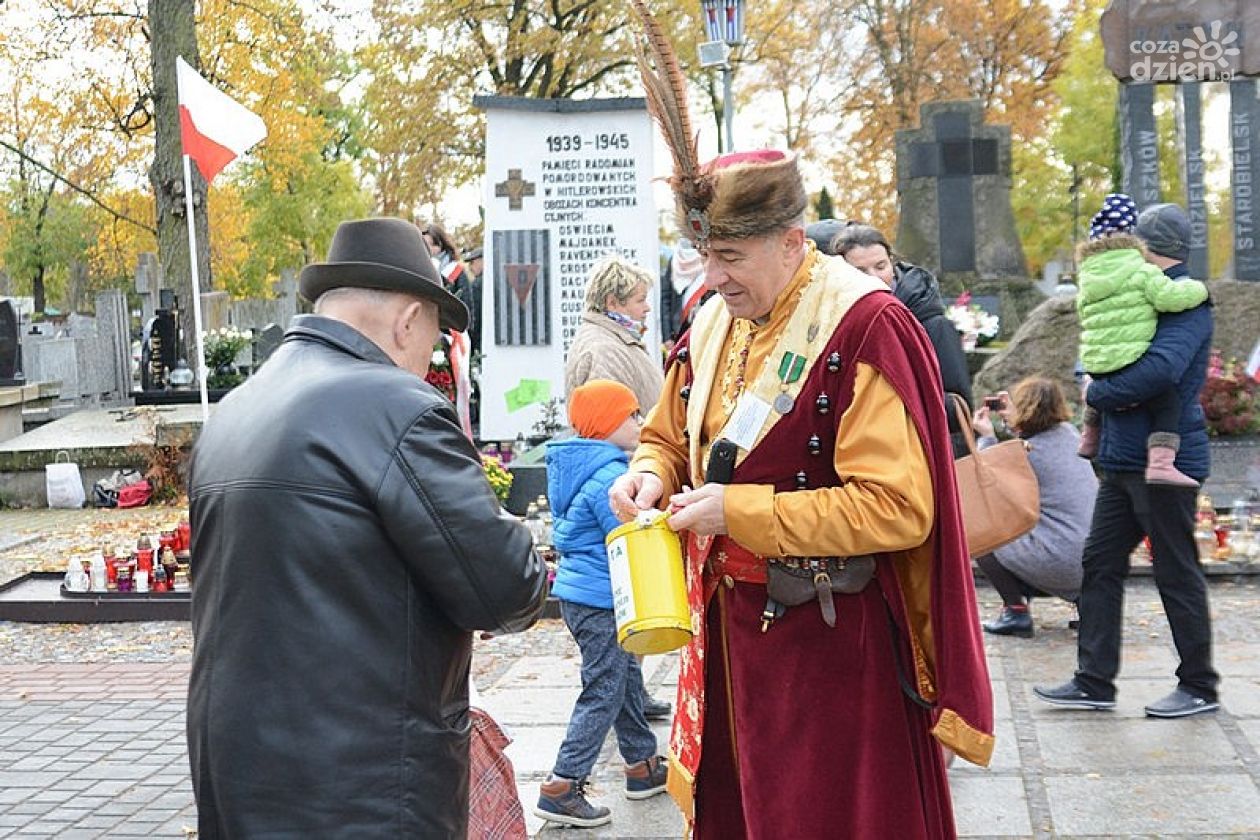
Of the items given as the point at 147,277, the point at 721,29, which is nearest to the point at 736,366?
the point at 721,29

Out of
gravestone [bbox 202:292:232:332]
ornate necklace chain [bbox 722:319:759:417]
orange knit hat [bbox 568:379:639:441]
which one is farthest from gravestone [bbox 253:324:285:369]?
ornate necklace chain [bbox 722:319:759:417]

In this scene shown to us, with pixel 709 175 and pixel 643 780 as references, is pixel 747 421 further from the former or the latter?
pixel 643 780

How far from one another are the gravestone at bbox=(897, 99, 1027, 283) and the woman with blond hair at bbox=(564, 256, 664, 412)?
1622cm

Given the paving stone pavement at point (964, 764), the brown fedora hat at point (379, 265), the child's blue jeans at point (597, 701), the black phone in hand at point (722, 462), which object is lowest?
the paving stone pavement at point (964, 764)

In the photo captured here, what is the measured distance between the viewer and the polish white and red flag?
32.4 ft

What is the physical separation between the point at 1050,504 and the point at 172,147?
14537mm

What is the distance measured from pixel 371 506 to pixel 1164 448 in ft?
12.3

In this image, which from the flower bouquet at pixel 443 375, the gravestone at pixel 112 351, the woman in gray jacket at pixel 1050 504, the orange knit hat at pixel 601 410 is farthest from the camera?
the gravestone at pixel 112 351

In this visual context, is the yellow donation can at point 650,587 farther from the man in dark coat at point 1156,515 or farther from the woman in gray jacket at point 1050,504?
the woman in gray jacket at point 1050,504

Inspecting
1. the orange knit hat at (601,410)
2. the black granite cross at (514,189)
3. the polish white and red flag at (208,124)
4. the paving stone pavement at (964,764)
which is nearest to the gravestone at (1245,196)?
the black granite cross at (514,189)

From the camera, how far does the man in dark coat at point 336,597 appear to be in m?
2.54

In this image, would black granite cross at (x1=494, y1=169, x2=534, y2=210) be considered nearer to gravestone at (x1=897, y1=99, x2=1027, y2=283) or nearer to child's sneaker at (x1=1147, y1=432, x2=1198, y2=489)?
child's sneaker at (x1=1147, y1=432, x2=1198, y2=489)

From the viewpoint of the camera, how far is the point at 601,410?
495cm

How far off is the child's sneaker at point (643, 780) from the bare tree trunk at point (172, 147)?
46.9ft
